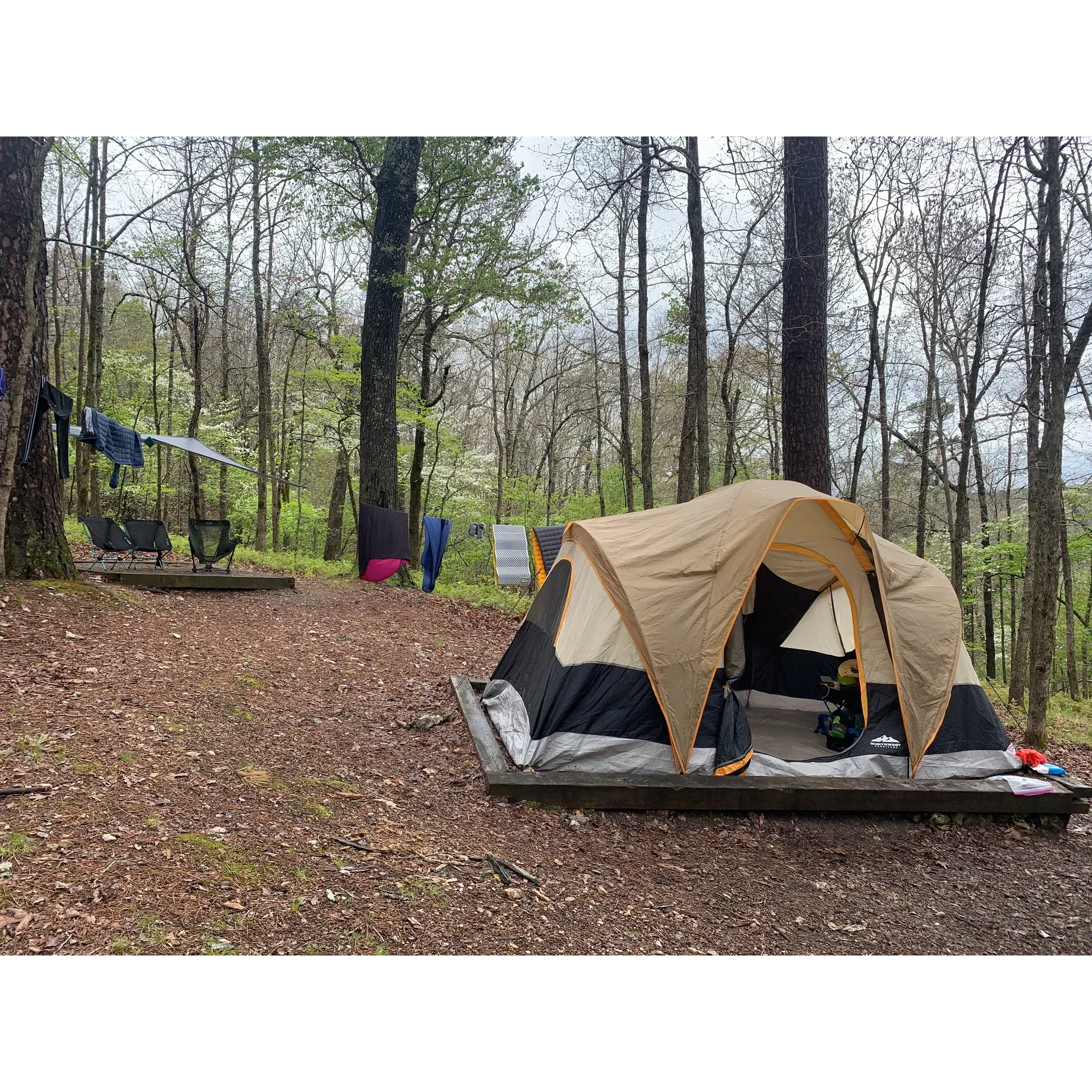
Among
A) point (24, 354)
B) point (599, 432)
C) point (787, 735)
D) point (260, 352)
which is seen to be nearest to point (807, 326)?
point (787, 735)

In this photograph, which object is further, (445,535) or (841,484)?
(841,484)

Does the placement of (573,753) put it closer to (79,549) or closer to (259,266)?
(79,549)

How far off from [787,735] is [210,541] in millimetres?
6891

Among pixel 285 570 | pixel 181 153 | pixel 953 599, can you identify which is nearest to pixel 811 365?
pixel 953 599

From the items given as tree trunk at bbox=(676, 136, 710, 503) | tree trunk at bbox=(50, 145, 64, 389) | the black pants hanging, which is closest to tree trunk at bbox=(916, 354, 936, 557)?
tree trunk at bbox=(676, 136, 710, 503)

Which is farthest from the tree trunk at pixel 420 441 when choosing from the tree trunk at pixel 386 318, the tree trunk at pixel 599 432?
the tree trunk at pixel 599 432

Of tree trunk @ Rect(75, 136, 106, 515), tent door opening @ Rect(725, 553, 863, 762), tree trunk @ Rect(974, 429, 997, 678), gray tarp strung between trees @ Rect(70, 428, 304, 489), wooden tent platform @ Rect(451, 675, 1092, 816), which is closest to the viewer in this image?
wooden tent platform @ Rect(451, 675, 1092, 816)

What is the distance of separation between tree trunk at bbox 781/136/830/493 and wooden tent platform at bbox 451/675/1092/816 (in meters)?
2.71

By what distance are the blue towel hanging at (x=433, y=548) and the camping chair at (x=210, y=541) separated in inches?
94.3

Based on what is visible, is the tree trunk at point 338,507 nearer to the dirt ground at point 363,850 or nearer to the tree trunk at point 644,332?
the tree trunk at point 644,332

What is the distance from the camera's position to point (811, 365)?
6156mm

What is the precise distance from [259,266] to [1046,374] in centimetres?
1476

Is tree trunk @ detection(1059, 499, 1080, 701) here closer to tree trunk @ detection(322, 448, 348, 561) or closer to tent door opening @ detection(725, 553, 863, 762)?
tent door opening @ detection(725, 553, 863, 762)

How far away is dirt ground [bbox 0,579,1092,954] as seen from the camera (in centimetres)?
248
